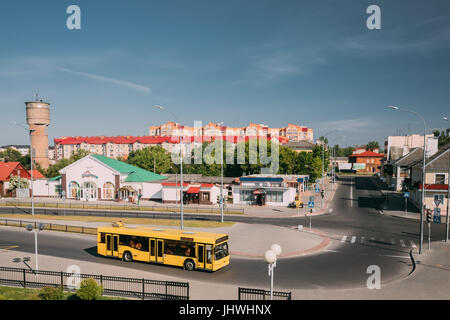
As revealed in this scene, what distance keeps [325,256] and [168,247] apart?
11.5 meters

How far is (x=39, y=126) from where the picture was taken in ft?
294

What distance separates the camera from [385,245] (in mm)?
26609

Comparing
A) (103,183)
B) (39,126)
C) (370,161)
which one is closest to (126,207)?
(103,183)

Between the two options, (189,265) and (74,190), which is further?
(74,190)

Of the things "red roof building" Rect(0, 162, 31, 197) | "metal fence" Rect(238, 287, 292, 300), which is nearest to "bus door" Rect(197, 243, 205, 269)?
"metal fence" Rect(238, 287, 292, 300)

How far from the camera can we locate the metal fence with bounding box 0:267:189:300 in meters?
15.0

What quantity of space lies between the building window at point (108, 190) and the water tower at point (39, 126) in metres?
41.6

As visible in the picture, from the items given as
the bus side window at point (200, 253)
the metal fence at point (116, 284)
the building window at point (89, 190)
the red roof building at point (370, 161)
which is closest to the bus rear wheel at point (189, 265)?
the bus side window at point (200, 253)

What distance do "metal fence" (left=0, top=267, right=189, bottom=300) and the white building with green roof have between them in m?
38.6

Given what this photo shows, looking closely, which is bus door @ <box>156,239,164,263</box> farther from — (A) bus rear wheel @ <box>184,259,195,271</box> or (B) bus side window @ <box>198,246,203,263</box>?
(B) bus side window @ <box>198,246,203,263</box>

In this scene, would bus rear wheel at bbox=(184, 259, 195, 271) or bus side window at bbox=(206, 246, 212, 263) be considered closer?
bus side window at bbox=(206, 246, 212, 263)

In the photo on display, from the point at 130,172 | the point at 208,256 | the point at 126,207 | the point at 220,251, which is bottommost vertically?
the point at 126,207

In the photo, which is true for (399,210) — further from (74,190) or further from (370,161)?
(370,161)

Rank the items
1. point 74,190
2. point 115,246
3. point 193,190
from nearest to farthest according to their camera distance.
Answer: point 115,246
point 193,190
point 74,190
